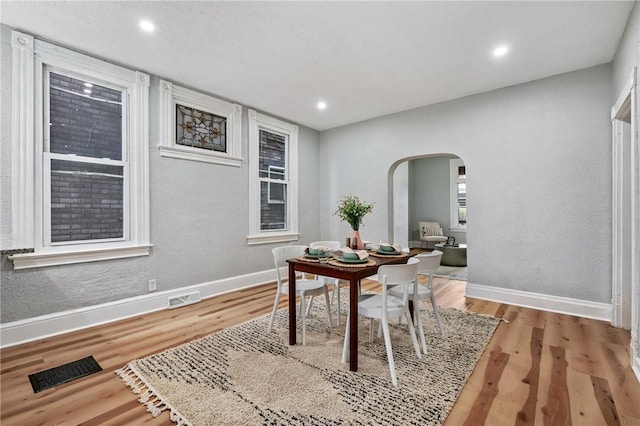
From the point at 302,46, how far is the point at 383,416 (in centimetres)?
306

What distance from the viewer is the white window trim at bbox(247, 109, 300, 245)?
4520mm

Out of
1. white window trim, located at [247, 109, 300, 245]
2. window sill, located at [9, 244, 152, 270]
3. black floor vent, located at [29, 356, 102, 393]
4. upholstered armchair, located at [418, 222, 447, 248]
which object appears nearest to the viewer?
black floor vent, located at [29, 356, 102, 393]

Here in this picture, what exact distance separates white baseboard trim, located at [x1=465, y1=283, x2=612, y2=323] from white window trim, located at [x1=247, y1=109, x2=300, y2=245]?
3.00 meters

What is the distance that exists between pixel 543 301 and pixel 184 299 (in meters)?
4.40

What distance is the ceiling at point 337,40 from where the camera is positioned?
2291mm

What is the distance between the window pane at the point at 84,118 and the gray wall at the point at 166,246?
0.33m

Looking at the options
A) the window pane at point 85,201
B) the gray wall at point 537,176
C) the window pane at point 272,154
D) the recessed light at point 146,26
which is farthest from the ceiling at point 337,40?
the window pane at point 85,201

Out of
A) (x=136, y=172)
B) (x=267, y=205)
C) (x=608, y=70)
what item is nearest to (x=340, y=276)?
(x=136, y=172)

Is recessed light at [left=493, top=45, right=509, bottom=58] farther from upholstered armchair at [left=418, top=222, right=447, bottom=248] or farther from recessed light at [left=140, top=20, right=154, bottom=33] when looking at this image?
upholstered armchair at [left=418, top=222, right=447, bottom=248]

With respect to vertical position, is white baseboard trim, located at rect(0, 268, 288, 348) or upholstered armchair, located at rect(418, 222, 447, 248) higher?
upholstered armchair, located at rect(418, 222, 447, 248)

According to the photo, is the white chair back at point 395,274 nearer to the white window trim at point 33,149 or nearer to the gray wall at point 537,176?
the gray wall at point 537,176

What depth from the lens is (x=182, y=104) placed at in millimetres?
3721

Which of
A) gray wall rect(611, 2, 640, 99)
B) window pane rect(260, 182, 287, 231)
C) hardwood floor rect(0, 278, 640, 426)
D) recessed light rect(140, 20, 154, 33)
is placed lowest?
hardwood floor rect(0, 278, 640, 426)

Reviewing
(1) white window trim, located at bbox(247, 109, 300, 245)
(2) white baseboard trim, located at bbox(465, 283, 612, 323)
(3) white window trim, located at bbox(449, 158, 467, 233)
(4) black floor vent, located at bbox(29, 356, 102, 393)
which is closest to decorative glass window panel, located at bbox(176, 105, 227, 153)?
(1) white window trim, located at bbox(247, 109, 300, 245)
